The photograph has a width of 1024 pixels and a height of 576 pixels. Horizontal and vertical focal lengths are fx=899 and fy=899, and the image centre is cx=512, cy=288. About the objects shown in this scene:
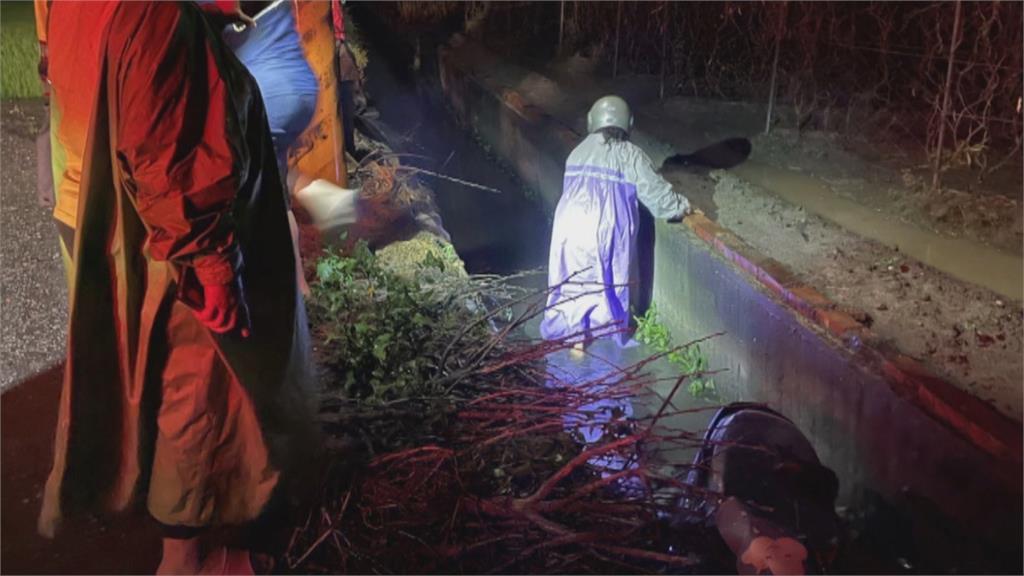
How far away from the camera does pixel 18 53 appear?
25.1 ft

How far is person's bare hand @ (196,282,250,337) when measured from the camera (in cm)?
243

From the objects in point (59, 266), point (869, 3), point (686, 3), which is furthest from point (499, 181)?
point (59, 266)

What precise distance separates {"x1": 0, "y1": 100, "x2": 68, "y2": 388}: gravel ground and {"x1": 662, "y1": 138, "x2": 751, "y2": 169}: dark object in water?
5464 millimetres

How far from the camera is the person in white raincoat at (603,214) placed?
644cm

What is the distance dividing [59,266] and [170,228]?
12.4 ft

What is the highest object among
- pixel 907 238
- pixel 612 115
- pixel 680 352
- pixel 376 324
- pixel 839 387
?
pixel 612 115

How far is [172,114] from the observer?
2.29 meters

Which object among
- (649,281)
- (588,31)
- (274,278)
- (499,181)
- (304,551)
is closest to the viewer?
(274,278)

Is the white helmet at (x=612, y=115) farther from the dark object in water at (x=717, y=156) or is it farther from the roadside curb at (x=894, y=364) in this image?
the dark object in water at (x=717, y=156)

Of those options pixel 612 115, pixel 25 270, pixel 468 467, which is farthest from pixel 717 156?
pixel 25 270

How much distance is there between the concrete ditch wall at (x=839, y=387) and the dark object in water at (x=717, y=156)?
181cm

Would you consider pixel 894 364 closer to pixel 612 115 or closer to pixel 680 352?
pixel 680 352

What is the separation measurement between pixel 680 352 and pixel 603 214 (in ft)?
4.10

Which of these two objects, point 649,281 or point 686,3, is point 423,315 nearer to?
point 649,281
